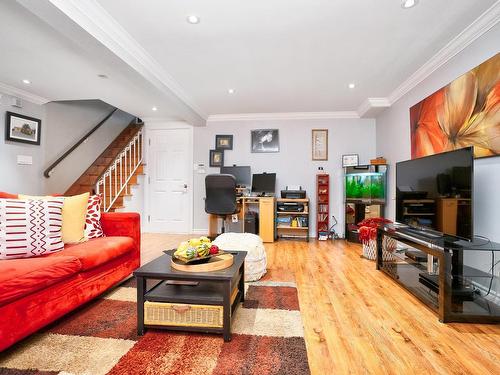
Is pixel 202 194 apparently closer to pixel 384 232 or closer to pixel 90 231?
pixel 90 231

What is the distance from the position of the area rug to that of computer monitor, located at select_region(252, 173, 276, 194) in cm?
285

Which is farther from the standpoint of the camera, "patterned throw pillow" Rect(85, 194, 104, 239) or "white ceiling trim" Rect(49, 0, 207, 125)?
"patterned throw pillow" Rect(85, 194, 104, 239)

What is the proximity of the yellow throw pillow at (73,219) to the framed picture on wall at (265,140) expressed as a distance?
126 inches

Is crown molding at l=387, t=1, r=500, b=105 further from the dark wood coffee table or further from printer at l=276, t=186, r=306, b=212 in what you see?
the dark wood coffee table

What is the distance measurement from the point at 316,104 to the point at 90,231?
367cm

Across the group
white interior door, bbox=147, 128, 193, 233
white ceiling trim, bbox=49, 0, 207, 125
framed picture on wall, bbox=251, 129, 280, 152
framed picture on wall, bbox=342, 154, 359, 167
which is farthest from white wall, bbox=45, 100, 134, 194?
framed picture on wall, bbox=342, 154, 359, 167

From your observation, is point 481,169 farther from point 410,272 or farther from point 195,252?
point 195,252

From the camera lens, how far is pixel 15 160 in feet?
12.0

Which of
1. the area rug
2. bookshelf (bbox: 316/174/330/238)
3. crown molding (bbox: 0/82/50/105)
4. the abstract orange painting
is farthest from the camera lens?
bookshelf (bbox: 316/174/330/238)

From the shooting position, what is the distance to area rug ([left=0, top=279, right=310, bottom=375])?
4.08 feet

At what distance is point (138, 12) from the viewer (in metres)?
2.00

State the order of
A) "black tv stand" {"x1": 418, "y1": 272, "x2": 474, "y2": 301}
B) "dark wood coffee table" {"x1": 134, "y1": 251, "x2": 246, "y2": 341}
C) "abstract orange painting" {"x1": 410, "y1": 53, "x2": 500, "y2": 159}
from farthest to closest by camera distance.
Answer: "abstract orange painting" {"x1": 410, "y1": 53, "x2": 500, "y2": 159}, "black tv stand" {"x1": 418, "y1": 272, "x2": 474, "y2": 301}, "dark wood coffee table" {"x1": 134, "y1": 251, "x2": 246, "y2": 341}

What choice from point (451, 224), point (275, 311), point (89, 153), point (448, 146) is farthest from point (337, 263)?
point (89, 153)

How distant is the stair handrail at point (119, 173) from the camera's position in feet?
15.0
